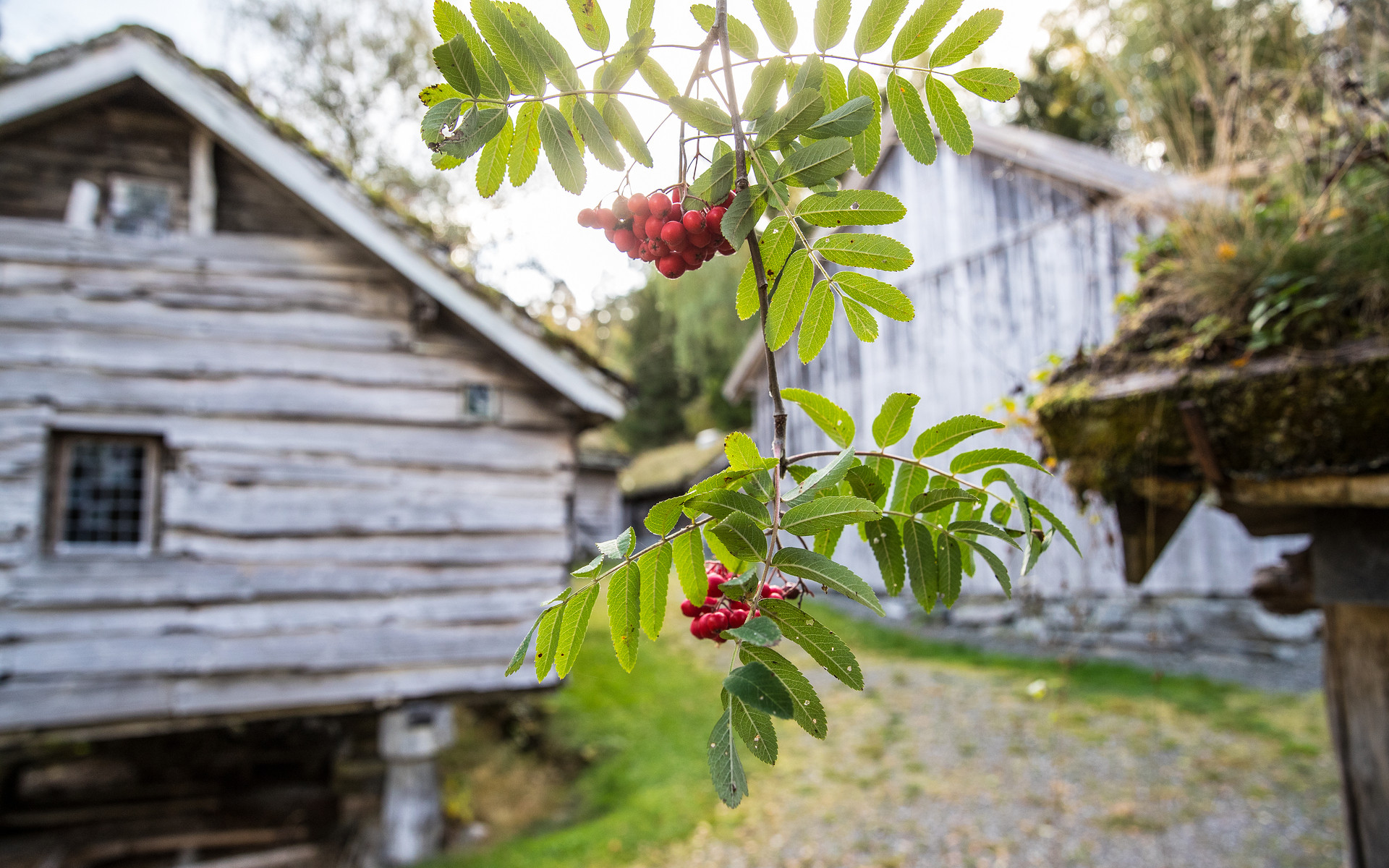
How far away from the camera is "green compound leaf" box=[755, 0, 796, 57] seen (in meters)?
0.70

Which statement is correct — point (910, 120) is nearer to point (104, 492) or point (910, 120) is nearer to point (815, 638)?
point (815, 638)

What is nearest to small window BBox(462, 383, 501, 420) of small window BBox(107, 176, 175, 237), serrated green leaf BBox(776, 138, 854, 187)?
small window BBox(107, 176, 175, 237)

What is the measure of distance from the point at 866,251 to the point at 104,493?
17.4 feet

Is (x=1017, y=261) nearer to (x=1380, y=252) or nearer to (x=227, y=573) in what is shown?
(x=1380, y=252)

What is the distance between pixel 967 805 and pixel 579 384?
4378 mm

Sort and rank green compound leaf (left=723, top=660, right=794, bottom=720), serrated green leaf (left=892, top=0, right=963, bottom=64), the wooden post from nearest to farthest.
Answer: green compound leaf (left=723, top=660, right=794, bottom=720), serrated green leaf (left=892, top=0, right=963, bottom=64), the wooden post

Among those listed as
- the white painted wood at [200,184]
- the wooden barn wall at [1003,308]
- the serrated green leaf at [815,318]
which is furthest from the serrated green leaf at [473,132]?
the wooden barn wall at [1003,308]

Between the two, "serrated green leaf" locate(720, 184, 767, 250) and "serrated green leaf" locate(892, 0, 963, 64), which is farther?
"serrated green leaf" locate(892, 0, 963, 64)

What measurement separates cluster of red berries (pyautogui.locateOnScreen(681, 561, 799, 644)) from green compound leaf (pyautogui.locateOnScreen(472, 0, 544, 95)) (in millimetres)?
498

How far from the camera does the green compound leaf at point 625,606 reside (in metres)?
0.65

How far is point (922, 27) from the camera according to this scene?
0.75 meters

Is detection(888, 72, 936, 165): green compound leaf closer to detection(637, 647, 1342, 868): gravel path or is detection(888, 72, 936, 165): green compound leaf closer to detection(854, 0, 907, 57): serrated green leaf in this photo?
detection(854, 0, 907, 57): serrated green leaf

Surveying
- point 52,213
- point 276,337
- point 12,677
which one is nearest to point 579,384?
point 276,337

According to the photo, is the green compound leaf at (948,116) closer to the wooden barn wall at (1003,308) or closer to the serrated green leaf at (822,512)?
the serrated green leaf at (822,512)
